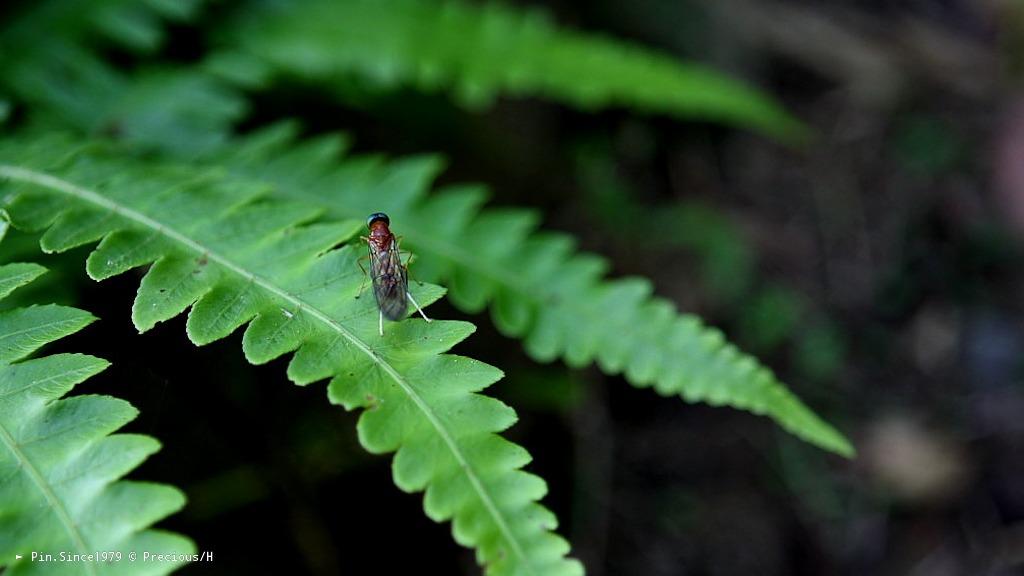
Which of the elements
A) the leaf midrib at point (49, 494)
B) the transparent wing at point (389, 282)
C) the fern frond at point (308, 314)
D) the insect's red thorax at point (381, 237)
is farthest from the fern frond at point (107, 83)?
the leaf midrib at point (49, 494)

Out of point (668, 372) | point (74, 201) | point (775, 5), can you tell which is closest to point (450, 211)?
point (668, 372)

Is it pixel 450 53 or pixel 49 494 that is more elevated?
pixel 450 53

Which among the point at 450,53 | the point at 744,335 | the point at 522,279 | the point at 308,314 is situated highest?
the point at 450,53

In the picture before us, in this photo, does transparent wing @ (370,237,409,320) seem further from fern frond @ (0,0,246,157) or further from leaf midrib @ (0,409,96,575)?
fern frond @ (0,0,246,157)

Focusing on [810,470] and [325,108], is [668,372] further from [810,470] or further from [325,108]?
[810,470]

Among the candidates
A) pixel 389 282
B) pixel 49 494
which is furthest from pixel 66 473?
pixel 389 282

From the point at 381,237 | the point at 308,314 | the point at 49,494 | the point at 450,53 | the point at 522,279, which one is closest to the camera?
the point at 49,494

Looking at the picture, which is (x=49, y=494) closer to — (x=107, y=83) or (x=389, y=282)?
(x=389, y=282)
